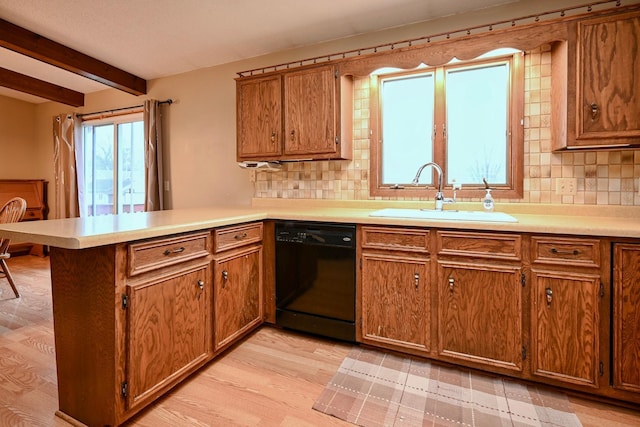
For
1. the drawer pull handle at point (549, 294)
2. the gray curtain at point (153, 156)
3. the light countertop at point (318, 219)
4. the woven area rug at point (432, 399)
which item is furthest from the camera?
the gray curtain at point (153, 156)

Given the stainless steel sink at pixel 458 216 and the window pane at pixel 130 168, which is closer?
the stainless steel sink at pixel 458 216

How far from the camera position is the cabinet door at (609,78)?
168 centimetres

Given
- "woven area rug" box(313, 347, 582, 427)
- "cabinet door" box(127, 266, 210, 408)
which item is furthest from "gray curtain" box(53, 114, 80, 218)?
"woven area rug" box(313, 347, 582, 427)

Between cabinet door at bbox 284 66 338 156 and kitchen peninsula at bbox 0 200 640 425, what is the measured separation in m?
0.70

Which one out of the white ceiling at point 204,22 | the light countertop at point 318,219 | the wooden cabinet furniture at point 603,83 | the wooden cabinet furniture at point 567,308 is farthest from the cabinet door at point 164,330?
the wooden cabinet furniture at point 603,83

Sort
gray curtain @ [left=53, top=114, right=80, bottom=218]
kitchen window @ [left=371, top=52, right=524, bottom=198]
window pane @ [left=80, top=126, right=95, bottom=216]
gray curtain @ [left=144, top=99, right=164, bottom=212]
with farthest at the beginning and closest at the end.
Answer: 1. window pane @ [left=80, top=126, right=95, bottom=216]
2. gray curtain @ [left=53, top=114, right=80, bottom=218]
3. gray curtain @ [left=144, top=99, right=164, bottom=212]
4. kitchen window @ [left=371, top=52, right=524, bottom=198]

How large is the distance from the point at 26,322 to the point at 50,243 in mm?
2006

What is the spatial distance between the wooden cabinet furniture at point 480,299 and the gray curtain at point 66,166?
4.87m

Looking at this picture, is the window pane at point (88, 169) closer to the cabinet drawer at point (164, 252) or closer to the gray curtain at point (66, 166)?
the gray curtain at point (66, 166)

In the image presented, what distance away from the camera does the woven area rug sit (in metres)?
1.48

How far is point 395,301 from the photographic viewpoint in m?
1.99

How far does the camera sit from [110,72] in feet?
11.1

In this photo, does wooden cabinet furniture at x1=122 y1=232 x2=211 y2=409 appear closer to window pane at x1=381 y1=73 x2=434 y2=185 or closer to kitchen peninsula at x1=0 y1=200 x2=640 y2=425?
kitchen peninsula at x1=0 y1=200 x2=640 y2=425

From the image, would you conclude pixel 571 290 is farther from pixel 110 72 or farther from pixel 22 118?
pixel 22 118
